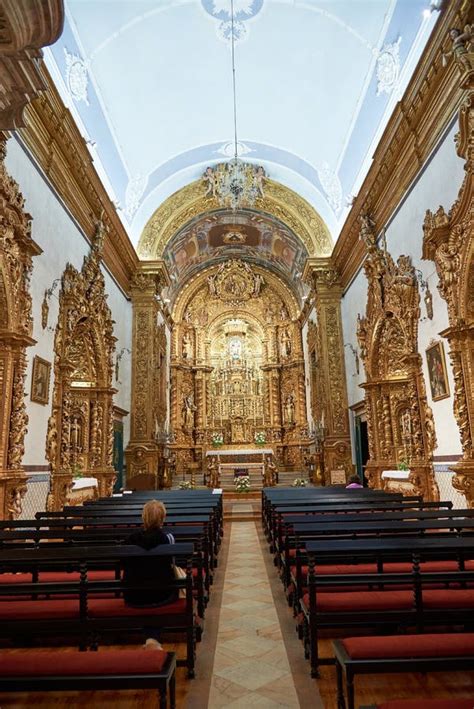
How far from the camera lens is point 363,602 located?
3.56 meters

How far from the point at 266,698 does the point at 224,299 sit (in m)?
22.2

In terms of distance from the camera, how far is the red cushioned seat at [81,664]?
241 centimetres

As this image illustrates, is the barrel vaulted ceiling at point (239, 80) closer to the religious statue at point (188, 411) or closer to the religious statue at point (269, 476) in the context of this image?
the religious statue at point (269, 476)

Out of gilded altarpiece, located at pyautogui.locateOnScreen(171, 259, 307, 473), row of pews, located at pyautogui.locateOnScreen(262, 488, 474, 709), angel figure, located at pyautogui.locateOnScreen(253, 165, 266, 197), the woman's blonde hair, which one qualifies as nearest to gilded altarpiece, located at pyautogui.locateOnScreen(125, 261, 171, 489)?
angel figure, located at pyautogui.locateOnScreen(253, 165, 266, 197)

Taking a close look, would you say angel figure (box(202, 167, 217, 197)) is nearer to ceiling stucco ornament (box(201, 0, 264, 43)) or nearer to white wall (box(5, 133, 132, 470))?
ceiling stucco ornament (box(201, 0, 264, 43))

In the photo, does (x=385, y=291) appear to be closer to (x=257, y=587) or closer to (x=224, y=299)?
(x=257, y=587)

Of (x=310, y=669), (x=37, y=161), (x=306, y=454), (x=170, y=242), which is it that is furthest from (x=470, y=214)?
(x=306, y=454)

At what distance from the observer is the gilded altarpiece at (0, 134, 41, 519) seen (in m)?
7.35

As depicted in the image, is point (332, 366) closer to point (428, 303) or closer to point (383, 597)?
point (428, 303)

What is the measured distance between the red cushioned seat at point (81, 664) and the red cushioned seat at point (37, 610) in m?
1.06

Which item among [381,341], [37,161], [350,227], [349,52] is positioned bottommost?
[381,341]

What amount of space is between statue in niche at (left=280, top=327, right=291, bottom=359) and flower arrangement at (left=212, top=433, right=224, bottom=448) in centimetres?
487

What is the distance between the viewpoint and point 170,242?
61.2 ft

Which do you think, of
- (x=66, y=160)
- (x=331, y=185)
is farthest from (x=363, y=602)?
(x=331, y=185)
